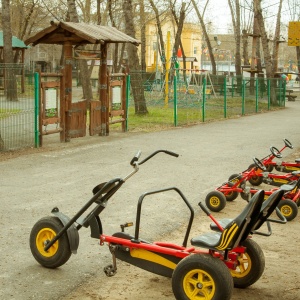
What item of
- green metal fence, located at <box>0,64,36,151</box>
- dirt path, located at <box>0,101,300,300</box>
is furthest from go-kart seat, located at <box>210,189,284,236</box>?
green metal fence, located at <box>0,64,36,151</box>

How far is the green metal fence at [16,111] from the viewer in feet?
48.0

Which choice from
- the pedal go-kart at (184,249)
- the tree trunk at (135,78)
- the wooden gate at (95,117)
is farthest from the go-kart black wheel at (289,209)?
the tree trunk at (135,78)

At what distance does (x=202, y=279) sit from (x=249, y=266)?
0.79m

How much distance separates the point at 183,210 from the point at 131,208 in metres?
0.68

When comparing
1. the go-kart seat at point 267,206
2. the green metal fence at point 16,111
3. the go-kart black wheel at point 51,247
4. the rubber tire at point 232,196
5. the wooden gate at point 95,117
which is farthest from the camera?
the wooden gate at point 95,117

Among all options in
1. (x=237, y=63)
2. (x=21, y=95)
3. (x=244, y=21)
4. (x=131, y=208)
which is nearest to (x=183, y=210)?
(x=131, y=208)

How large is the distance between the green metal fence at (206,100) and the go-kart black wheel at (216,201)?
39.8ft

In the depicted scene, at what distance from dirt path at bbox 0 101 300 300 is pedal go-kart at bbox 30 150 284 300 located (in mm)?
209

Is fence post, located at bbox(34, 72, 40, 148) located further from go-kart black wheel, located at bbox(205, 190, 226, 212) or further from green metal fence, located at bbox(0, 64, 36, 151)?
go-kart black wheel, located at bbox(205, 190, 226, 212)

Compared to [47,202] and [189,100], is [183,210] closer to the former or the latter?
[47,202]

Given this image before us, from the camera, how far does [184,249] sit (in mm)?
5949

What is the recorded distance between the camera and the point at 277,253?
750cm

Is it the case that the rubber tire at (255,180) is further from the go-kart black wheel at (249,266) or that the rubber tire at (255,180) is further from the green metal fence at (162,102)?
the green metal fence at (162,102)

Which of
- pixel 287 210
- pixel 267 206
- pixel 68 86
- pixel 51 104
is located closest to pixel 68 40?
pixel 68 86
